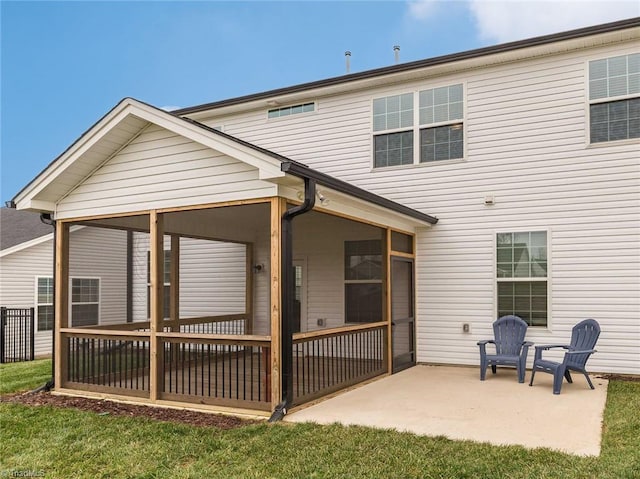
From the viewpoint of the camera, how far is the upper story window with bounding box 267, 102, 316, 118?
10.2 meters

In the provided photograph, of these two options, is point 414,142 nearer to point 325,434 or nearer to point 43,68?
point 325,434

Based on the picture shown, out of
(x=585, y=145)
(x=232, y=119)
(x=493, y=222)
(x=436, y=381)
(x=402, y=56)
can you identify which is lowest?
(x=436, y=381)

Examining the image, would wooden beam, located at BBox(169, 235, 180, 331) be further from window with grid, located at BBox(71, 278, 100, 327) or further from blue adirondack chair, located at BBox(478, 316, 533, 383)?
blue adirondack chair, located at BBox(478, 316, 533, 383)

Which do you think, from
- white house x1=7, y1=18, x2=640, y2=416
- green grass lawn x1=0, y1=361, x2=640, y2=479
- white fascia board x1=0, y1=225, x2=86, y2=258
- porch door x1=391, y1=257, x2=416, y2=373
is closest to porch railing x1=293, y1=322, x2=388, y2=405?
white house x1=7, y1=18, x2=640, y2=416

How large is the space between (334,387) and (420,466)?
2.70m

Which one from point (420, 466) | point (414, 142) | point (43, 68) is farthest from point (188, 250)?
point (43, 68)

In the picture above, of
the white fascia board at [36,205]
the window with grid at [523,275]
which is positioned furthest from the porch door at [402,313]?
the white fascia board at [36,205]

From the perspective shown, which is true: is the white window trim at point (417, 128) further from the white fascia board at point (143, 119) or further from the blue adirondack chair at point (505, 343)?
the white fascia board at point (143, 119)

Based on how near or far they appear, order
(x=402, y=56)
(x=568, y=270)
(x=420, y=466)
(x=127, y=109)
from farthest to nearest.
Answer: (x=402, y=56), (x=568, y=270), (x=127, y=109), (x=420, y=466)

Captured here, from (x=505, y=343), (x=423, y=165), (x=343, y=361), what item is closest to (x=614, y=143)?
(x=423, y=165)

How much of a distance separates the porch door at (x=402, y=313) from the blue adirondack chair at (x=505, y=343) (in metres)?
1.33

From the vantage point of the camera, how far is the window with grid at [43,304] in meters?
12.7

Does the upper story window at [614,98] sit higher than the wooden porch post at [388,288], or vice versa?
the upper story window at [614,98]

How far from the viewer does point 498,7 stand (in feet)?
59.5
